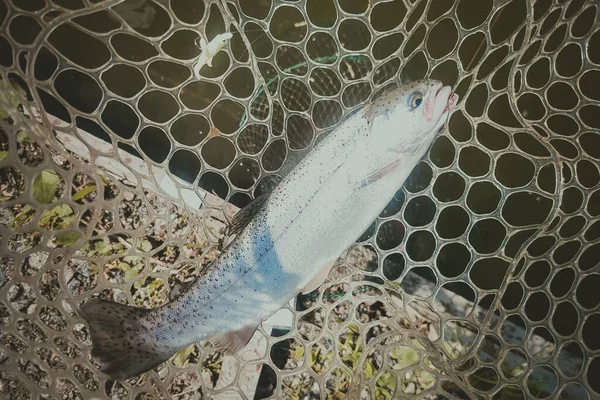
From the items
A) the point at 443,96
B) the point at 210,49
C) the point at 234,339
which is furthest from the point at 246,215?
the point at 210,49

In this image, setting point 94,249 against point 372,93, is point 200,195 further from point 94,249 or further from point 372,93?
point 372,93

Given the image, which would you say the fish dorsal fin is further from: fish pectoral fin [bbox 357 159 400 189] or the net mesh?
fish pectoral fin [bbox 357 159 400 189]

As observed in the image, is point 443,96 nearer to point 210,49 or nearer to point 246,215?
point 246,215

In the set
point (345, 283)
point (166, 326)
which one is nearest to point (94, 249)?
point (166, 326)

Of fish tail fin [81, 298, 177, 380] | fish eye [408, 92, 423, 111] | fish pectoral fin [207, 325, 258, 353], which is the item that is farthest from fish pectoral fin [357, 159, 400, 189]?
fish tail fin [81, 298, 177, 380]

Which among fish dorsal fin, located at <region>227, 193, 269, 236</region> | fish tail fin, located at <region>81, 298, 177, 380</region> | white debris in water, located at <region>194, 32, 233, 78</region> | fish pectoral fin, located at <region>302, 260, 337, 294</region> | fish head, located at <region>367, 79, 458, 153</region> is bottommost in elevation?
fish pectoral fin, located at <region>302, 260, 337, 294</region>
